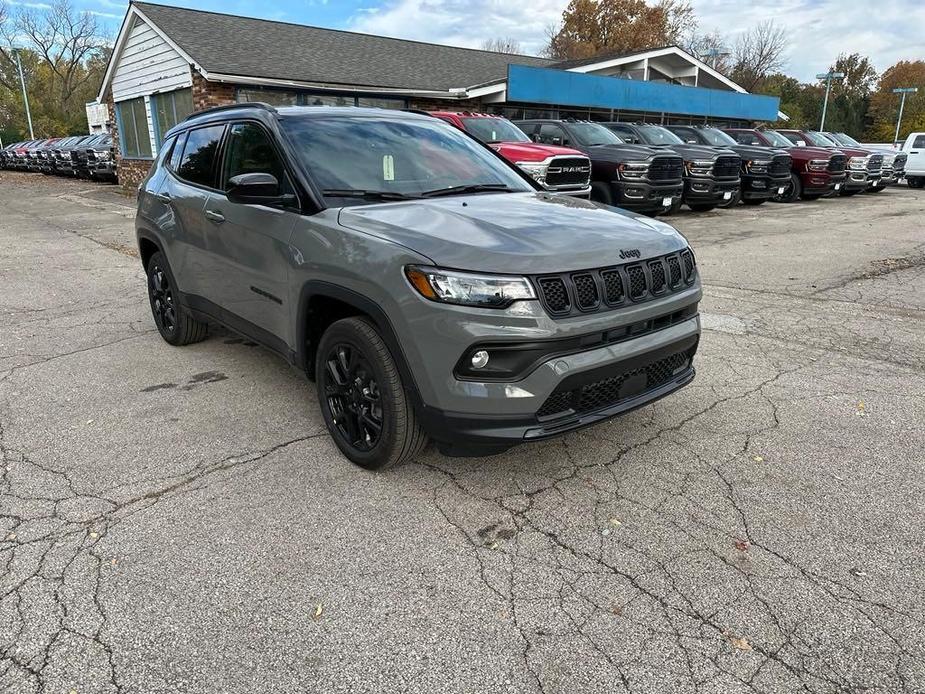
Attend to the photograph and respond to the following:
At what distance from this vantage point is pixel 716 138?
56.9 feet

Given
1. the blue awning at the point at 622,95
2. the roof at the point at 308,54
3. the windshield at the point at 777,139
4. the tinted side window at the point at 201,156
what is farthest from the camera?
the blue awning at the point at 622,95

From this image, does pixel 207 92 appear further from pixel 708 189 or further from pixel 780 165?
pixel 780 165

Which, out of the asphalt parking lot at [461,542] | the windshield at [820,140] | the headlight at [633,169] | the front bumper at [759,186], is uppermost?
the windshield at [820,140]

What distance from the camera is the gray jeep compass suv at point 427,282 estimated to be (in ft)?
9.21

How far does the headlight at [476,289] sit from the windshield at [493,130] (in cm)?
1058

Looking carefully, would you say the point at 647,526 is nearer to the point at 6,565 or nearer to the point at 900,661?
the point at 900,661

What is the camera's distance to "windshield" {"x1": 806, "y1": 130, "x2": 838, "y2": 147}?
19625mm

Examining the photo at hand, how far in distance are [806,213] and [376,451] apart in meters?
15.0

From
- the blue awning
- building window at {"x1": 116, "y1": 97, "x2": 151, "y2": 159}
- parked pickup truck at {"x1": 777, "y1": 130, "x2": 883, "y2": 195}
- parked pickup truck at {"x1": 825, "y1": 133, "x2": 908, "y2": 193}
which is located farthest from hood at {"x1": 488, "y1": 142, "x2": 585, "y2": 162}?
building window at {"x1": 116, "y1": 97, "x2": 151, "y2": 159}

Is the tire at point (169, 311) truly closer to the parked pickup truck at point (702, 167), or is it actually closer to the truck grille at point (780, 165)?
the parked pickup truck at point (702, 167)

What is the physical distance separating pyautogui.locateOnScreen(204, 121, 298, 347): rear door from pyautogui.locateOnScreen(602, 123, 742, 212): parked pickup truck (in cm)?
1150

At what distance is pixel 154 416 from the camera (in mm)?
4180

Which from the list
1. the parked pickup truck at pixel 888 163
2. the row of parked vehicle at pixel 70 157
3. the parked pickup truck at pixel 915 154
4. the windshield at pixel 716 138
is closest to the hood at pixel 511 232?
the windshield at pixel 716 138

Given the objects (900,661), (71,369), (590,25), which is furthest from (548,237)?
(590,25)
